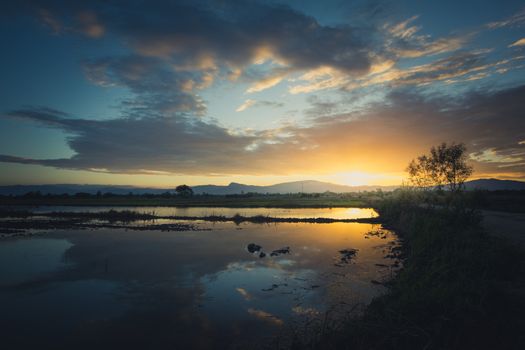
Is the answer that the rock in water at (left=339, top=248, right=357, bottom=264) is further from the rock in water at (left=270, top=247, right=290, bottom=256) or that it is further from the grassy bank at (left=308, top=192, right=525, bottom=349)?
the grassy bank at (left=308, top=192, right=525, bottom=349)

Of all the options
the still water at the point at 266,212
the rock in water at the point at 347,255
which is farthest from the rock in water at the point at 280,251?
the still water at the point at 266,212

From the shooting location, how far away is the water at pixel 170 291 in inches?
397

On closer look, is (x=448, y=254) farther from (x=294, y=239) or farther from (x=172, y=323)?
(x=294, y=239)

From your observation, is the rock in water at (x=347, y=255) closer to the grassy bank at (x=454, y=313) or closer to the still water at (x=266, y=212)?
the grassy bank at (x=454, y=313)

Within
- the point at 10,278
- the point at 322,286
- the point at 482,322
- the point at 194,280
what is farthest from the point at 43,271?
the point at 482,322

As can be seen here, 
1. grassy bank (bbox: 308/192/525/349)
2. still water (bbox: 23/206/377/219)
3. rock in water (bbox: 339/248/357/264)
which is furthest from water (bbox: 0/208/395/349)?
still water (bbox: 23/206/377/219)

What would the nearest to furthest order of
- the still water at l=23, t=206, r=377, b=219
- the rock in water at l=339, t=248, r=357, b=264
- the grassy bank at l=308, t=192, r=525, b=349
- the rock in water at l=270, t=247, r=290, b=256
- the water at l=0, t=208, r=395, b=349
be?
the grassy bank at l=308, t=192, r=525, b=349
the water at l=0, t=208, r=395, b=349
the rock in water at l=339, t=248, r=357, b=264
the rock in water at l=270, t=247, r=290, b=256
the still water at l=23, t=206, r=377, b=219

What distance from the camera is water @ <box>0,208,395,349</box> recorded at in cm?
1008

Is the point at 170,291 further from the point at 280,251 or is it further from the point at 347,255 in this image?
the point at 347,255

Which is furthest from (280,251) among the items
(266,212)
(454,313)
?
(266,212)

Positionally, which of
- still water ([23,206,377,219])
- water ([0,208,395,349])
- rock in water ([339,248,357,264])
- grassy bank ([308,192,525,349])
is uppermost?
grassy bank ([308,192,525,349])

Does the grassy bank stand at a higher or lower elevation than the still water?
higher

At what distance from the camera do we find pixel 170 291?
14453 millimetres

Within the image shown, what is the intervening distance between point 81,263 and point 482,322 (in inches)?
902
